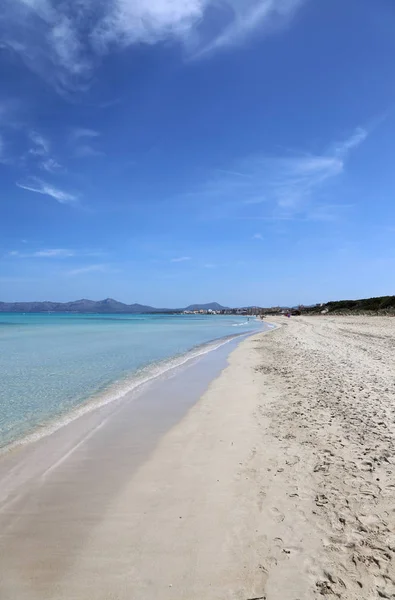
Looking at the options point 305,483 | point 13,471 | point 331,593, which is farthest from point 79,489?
point 331,593

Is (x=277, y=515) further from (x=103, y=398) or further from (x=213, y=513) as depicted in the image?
(x=103, y=398)

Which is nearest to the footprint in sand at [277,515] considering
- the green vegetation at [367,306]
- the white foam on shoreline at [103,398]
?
the white foam on shoreline at [103,398]

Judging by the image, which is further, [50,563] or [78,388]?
[78,388]

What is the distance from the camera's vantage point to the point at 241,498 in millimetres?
5223

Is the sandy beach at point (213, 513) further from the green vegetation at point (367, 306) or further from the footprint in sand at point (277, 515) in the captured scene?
the green vegetation at point (367, 306)

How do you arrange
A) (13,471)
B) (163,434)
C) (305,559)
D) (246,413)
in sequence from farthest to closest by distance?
(246,413) < (163,434) < (13,471) < (305,559)

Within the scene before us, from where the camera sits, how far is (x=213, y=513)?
4.87m

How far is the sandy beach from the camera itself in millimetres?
3605

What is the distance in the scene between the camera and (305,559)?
3.87m

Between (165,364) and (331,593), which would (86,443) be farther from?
(165,364)

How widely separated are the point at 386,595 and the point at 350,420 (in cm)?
535

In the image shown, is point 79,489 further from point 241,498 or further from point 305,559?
point 305,559

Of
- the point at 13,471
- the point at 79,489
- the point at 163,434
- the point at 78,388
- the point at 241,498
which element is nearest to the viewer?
the point at 241,498

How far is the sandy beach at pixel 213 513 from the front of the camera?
3605 millimetres
